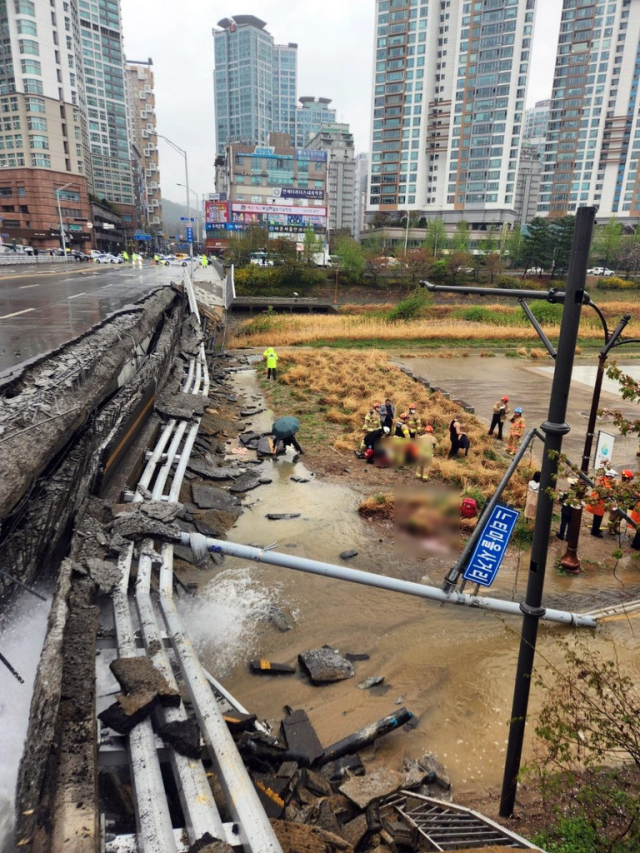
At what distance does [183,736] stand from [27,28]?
105 m

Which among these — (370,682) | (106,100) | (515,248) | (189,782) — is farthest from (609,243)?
(106,100)

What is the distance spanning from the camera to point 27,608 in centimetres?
518

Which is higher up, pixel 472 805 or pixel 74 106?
pixel 74 106

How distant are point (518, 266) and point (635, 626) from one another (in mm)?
77241

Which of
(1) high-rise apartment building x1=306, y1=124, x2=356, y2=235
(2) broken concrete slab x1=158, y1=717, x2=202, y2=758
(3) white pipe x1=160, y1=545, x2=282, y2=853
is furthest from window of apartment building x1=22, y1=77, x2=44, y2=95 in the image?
(2) broken concrete slab x1=158, y1=717, x2=202, y2=758

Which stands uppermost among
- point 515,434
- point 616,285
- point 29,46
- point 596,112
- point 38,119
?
point 29,46

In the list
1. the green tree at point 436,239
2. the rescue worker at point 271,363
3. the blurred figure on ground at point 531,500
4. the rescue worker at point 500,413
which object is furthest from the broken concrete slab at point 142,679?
the green tree at point 436,239

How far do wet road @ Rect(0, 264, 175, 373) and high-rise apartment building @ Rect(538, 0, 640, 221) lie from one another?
104m

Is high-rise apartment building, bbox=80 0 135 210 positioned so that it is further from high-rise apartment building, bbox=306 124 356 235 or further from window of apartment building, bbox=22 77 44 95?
high-rise apartment building, bbox=306 124 356 235

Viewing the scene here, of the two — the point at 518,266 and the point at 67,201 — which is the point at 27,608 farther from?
the point at 67,201

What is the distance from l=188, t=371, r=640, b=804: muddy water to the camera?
680cm

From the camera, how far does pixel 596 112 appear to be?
103m

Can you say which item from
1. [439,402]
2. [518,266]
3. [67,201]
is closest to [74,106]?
[67,201]

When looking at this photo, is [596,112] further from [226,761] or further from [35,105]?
[226,761]
